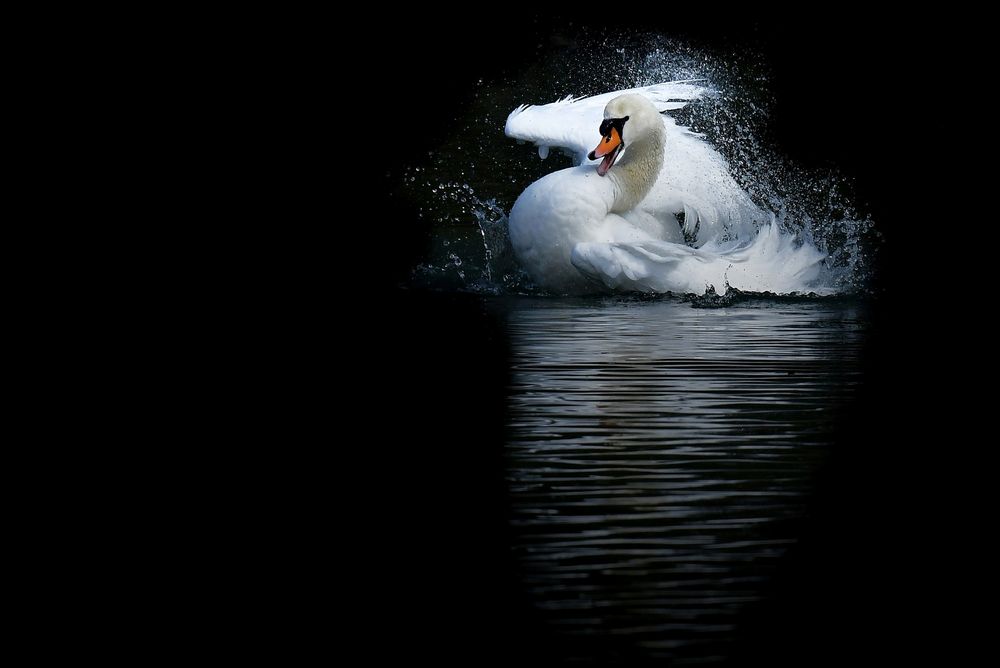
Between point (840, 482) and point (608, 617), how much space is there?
1.19 metres

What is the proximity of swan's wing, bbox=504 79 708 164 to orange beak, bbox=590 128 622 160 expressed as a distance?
1006mm

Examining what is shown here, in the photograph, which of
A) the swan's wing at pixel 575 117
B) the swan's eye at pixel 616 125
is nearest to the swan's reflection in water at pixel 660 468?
the swan's eye at pixel 616 125

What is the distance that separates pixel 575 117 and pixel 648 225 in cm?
163

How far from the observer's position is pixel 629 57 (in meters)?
10.7

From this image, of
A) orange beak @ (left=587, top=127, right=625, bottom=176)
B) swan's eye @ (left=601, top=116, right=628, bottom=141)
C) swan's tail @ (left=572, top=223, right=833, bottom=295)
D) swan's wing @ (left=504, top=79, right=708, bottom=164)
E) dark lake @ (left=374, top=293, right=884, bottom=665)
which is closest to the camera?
dark lake @ (left=374, top=293, right=884, bottom=665)

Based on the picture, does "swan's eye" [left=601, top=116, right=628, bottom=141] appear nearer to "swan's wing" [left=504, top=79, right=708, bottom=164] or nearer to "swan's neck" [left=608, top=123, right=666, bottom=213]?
"swan's neck" [left=608, top=123, right=666, bottom=213]

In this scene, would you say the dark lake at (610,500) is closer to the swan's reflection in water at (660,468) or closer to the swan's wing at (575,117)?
the swan's reflection in water at (660,468)

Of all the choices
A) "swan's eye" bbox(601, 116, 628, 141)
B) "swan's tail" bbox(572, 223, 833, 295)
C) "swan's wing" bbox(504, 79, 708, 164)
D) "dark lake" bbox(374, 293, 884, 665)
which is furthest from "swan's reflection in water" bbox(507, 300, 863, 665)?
"swan's wing" bbox(504, 79, 708, 164)

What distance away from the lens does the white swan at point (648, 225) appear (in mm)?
7609

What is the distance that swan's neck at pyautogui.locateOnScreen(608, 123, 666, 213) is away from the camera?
27.5 feet

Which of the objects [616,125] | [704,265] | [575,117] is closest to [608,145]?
[616,125]

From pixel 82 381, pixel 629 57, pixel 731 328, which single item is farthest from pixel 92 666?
pixel 629 57

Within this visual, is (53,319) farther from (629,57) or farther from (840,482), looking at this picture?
(629,57)

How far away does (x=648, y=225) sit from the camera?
8.51 m
